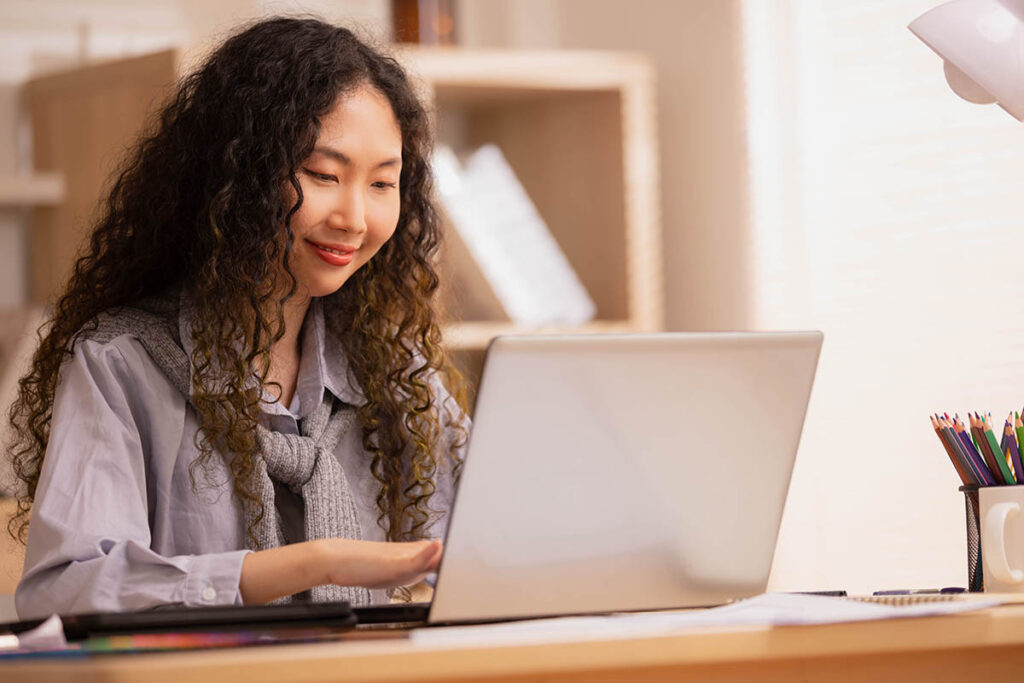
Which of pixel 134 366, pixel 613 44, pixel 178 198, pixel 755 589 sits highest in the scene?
pixel 613 44

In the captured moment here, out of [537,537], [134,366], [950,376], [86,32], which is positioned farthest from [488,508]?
[86,32]

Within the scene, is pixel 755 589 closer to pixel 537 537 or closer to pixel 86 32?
pixel 537 537

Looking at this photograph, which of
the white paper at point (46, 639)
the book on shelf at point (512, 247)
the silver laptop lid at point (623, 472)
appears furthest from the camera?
the book on shelf at point (512, 247)

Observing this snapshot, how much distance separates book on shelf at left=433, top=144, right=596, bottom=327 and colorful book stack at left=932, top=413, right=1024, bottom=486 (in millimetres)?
1458

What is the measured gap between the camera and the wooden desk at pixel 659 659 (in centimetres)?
77

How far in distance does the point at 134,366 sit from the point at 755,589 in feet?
2.20

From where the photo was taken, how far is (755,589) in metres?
1.09

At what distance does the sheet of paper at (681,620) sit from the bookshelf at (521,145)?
152cm

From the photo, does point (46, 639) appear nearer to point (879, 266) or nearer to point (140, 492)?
point (140, 492)

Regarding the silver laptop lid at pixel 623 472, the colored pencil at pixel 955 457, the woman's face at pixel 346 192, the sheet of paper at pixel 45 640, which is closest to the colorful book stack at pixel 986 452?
the colored pencil at pixel 955 457

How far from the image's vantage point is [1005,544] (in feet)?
3.98

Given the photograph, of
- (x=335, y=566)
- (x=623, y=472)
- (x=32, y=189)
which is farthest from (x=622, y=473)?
(x=32, y=189)

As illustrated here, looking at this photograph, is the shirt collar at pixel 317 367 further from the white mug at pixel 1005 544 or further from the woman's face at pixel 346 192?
the white mug at pixel 1005 544

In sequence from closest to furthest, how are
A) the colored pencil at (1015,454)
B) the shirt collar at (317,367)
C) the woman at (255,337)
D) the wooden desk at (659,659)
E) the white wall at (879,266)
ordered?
1. the wooden desk at (659,659)
2. the colored pencil at (1015,454)
3. the woman at (255,337)
4. the shirt collar at (317,367)
5. the white wall at (879,266)
